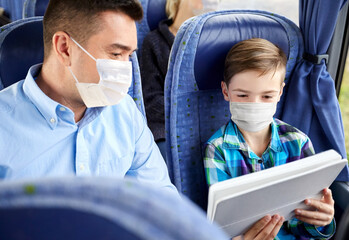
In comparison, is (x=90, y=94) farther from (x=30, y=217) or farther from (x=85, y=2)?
(x=30, y=217)

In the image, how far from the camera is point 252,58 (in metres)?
1.40

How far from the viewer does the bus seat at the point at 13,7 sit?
14.3ft

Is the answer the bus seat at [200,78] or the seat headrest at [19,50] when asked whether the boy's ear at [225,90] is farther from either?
the seat headrest at [19,50]

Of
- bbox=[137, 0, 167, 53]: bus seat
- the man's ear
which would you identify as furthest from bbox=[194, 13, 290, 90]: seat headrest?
bbox=[137, 0, 167, 53]: bus seat

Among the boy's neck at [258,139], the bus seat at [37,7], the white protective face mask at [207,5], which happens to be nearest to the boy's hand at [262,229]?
the boy's neck at [258,139]

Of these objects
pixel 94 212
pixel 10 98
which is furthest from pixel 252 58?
pixel 94 212

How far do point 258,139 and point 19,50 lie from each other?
113 centimetres

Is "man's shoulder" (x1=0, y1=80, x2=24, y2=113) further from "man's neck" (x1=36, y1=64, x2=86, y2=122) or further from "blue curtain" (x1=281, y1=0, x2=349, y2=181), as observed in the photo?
"blue curtain" (x1=281, y1=0, x2=349, y2=181)

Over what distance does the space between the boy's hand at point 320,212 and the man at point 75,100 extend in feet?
2.32

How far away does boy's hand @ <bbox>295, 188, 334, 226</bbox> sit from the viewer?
1284 millimetres

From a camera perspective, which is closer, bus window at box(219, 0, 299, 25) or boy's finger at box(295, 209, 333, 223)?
boy's finger at box(295, 209, 333, 223)

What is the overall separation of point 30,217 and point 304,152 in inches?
53.5

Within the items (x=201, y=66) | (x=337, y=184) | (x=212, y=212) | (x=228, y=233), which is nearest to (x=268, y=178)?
(x=212, y=212)

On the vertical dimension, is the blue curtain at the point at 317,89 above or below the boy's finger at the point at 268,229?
above
